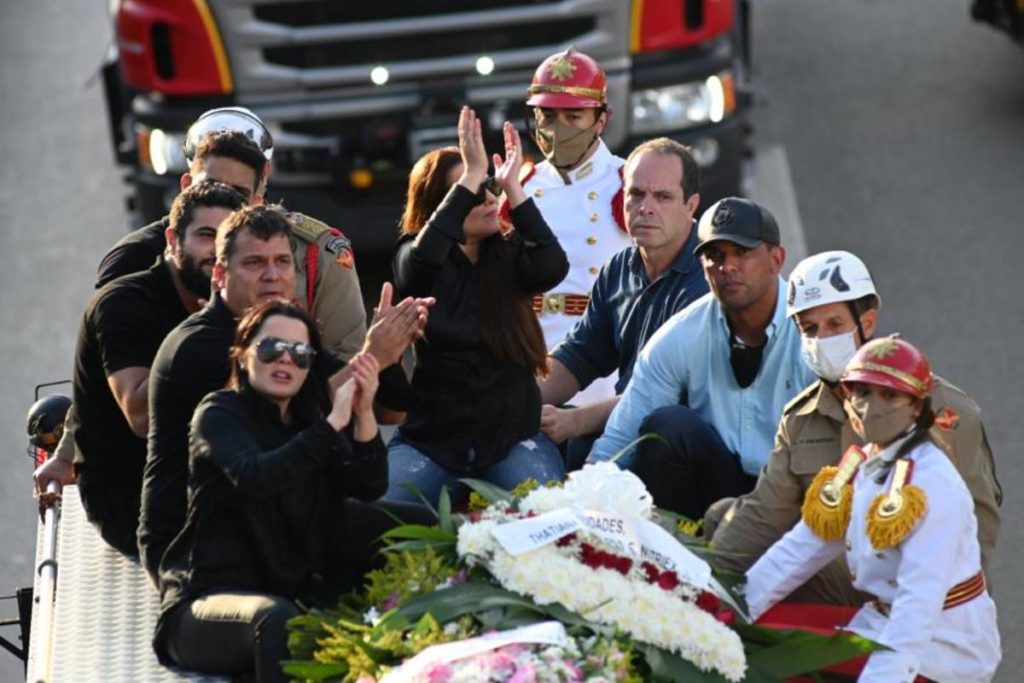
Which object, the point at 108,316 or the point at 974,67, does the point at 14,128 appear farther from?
the point at 108,316

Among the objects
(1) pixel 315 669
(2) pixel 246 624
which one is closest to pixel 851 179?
(2) pixel 246 624

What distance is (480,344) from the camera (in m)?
8.19

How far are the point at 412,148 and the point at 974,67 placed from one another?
613cm

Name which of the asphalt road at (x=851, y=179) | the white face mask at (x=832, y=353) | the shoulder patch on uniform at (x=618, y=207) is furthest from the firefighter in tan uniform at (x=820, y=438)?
the asphalt road at (x=851, y=179)

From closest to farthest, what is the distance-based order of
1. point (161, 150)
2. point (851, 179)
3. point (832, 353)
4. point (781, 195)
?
point (832, 353)
point (161, 150)
point (781, 195)
point (851, 179)

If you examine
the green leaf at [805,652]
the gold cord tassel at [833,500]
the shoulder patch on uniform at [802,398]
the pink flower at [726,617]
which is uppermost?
the shoulder patch on uniform at [802,398]

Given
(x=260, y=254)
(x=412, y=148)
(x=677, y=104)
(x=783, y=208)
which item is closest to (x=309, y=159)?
(x=412, y=148)

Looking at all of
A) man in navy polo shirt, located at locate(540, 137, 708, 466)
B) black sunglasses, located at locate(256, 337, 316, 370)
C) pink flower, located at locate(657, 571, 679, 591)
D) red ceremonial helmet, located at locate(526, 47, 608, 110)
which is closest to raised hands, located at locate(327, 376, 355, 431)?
black sunglasses, located at locate(256, 337, 316, 370)

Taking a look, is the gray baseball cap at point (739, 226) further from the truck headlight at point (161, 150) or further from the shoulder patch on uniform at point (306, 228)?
the truck headlight at point (161, 150)

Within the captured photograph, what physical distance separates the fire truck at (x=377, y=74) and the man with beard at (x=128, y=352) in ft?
15.0

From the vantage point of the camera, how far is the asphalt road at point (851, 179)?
12.8m

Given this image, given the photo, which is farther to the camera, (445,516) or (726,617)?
(445,516)

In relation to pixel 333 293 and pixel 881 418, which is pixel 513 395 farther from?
pixel 881 418

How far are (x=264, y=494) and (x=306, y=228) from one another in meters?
1.84
